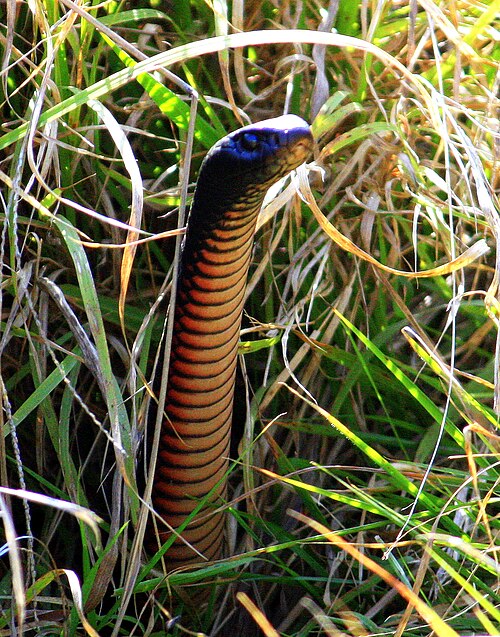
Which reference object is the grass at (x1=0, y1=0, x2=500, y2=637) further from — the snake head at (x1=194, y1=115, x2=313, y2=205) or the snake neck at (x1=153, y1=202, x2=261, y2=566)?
the snake head at (x1=194, y1=115, x2=313, y2=205)

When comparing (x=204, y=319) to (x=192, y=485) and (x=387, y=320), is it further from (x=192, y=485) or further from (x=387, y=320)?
(x=387, y=320)

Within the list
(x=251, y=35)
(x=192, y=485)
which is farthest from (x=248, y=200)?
(x=192, y=485)

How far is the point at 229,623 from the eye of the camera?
4.14 feet

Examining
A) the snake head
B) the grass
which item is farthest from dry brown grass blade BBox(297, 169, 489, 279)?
the snake head

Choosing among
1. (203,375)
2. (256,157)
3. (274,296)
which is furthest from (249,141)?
(274,296)

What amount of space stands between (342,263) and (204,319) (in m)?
0.42

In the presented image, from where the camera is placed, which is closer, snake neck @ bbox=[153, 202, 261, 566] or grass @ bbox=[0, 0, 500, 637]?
snake neck @ bbox=[153, 202, 261, 566]

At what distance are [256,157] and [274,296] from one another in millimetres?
541

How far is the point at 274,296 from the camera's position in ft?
4.60

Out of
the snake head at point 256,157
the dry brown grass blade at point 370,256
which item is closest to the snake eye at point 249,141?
the snake head at point 256,157

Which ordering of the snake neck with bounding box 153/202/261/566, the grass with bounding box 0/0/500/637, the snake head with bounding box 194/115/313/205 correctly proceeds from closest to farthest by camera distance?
the snake head with bounding box 194/115/313/205, the snake neck with bounding box 153/202/261/566, the grass with bounding box 0/0/500/637

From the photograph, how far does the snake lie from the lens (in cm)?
89

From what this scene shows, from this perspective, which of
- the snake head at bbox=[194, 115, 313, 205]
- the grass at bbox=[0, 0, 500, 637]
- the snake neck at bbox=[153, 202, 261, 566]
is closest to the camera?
the snake head at bbox=[194, 115, 313, 205]

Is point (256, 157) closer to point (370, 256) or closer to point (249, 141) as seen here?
point (249, 141)
